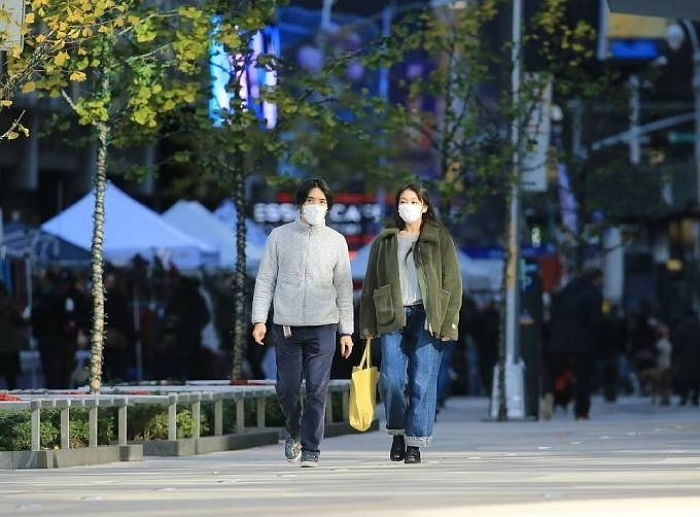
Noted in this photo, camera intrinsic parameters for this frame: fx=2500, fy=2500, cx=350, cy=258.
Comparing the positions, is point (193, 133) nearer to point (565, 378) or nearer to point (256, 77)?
point (256, 77)

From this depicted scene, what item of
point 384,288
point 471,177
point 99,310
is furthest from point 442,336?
point 471,177

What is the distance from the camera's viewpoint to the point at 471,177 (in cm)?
3622

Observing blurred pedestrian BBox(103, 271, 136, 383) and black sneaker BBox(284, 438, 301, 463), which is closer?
black sneaker BBox(284, 438, 301, 463)

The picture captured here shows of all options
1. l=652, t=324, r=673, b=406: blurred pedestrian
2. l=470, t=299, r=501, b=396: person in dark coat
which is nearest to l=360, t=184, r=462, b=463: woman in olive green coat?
l=652, t=324, r=673, b=406: blurred pedestrian

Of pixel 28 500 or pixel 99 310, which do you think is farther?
pixel 99 310

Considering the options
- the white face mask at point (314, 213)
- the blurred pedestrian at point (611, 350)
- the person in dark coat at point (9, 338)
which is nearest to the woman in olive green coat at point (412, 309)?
the white face mask at point (314, 213)

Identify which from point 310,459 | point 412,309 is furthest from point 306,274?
point 310,459

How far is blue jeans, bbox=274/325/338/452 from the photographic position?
16156 mm

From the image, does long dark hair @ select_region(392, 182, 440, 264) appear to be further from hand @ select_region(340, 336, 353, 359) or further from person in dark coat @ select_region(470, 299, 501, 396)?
person in dark coat @ select_region(470, 299, 501, 396)

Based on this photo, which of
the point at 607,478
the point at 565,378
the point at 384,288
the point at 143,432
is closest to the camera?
the point at 607,478

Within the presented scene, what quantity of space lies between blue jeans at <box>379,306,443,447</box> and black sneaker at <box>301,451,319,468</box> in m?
0.57

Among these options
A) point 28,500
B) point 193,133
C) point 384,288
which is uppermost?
point 193,133

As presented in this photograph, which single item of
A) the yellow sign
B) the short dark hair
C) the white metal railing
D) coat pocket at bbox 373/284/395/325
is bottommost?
the white metal railing

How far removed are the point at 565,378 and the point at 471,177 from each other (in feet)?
13.1
